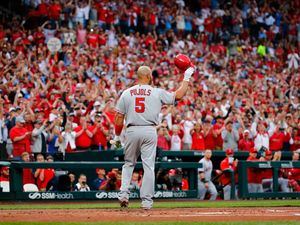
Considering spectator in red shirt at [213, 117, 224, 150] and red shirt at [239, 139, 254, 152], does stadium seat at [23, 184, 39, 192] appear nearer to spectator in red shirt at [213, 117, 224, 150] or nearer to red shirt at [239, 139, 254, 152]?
spectator in red shirt at [213, 117, 224, 150]

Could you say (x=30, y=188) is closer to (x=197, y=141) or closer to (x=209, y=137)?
(x=197, y=141)

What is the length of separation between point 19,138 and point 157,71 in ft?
30.6

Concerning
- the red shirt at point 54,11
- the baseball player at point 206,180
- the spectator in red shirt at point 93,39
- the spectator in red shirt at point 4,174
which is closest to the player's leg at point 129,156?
the spectator in red shirt at point 4,174

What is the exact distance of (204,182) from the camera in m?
18.3

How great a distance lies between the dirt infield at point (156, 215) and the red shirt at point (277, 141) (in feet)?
32.8

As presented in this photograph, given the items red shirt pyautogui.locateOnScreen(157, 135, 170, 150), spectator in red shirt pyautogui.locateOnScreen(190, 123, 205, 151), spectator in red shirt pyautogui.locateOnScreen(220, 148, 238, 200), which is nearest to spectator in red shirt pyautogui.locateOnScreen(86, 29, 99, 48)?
spectator in red shirt pyautogui.locateOnScreen(190, 123, 205, 151)

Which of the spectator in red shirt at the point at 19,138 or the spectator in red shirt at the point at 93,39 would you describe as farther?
the spectator in red shirt at the point at 93,39

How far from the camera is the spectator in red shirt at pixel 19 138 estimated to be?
60.2 ft

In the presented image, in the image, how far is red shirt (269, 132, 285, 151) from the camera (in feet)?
73.9

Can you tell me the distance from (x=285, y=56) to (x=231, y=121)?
13.7m

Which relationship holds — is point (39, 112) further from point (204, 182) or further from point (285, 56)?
point (285, 56)

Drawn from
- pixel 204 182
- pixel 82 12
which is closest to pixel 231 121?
pixel 204 182

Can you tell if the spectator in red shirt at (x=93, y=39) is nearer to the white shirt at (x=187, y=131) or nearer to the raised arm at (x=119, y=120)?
the white shirt at (x=187, y=131)

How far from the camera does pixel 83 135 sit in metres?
19.8
